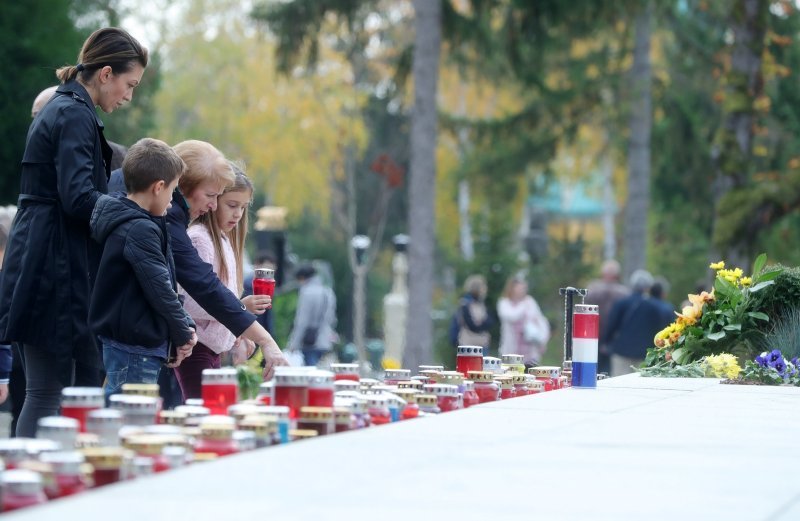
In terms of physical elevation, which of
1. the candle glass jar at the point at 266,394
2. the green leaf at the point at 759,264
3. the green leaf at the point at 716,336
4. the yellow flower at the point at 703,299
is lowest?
the candle glass jar at the point at 266,394

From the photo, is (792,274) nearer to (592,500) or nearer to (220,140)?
(592,500)

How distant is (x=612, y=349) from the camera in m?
15.4

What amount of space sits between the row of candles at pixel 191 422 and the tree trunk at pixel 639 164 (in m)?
18.8

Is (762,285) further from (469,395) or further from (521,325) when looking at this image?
(521,325)

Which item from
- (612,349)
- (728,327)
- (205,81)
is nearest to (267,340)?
(728,327)

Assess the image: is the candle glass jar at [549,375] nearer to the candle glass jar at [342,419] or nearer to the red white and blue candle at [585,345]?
the red white and blue candle at [585,345]

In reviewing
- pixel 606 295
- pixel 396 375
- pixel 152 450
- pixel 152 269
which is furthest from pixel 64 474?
pixel 606 295

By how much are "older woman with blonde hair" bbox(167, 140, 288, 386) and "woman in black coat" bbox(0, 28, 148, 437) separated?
1.20ft

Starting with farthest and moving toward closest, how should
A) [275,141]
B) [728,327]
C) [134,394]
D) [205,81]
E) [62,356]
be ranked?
1. [205,81]
2. [275,141]
3. [728,327]
4. [62,356]
5. [134,394]

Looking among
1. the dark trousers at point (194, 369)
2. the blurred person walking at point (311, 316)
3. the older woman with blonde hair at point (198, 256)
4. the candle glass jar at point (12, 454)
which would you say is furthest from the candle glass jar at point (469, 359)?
the blurred person walking at point (311, 316)

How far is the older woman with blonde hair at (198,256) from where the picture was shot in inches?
231

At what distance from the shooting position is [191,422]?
4.21 meters

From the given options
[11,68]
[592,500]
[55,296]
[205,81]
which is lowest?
[592,500]

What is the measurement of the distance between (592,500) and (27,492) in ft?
A: 4.30
